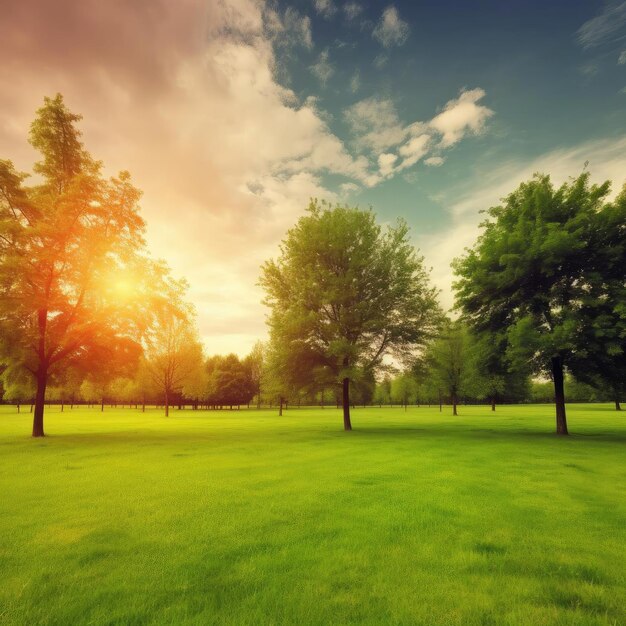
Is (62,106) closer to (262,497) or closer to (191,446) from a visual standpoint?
(191,446)

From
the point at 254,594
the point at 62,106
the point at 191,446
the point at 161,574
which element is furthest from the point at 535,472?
the point at 62,106

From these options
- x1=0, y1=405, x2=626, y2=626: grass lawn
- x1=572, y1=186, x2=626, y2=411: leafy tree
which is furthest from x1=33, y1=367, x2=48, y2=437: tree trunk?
x1=572, y1=186, x2=626, y2=411: leafy tree

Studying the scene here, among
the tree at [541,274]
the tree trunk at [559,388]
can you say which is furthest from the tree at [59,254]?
the tree trunk at [559,388]

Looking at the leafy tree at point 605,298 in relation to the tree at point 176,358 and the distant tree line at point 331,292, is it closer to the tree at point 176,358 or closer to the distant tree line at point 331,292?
the distant tree line at point 331,292

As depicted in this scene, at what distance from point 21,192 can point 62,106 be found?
6829 millimetres

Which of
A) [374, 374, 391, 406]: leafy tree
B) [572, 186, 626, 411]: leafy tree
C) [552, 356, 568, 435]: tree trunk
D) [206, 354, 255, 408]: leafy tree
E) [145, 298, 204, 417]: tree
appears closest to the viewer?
[572, 186, 626, 411]: leafy tree

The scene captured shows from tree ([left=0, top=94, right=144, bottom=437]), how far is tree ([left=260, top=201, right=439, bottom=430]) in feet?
36.5

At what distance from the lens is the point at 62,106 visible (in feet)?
78.0

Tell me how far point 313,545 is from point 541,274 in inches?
878

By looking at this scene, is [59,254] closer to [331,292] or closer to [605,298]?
[331,292]

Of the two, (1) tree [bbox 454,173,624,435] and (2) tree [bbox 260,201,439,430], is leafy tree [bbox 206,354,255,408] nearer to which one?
(2) tree [bbox 260,201,439,430]

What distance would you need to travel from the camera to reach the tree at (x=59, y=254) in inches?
821

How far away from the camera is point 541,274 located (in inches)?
846

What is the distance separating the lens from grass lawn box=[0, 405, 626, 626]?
13.3ft
